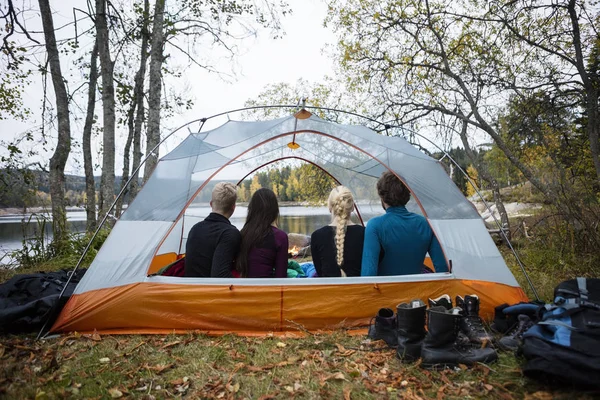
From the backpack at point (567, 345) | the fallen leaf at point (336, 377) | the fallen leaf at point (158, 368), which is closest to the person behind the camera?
the backpack at point (567, 345)

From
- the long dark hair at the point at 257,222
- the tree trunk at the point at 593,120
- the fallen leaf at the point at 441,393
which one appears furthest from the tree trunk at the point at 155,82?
the tree trunk at the point at 593,120

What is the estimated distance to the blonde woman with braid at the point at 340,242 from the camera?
3.02m

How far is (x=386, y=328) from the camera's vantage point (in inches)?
98.9

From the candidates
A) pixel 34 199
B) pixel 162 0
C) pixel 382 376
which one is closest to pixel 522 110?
pixel 382 376

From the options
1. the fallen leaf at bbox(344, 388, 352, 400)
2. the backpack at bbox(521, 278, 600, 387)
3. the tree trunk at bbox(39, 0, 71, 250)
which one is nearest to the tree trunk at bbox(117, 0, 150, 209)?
the tree trunk at bbox(39, 0, 71, 250)

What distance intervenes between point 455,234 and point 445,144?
422 cm

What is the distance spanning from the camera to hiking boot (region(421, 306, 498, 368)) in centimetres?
211

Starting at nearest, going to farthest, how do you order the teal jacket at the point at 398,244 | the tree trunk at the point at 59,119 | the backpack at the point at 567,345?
1. the backpack at the point at 567,345
2. the teal jacket at the point at 398,244
3. the tree trunk at the point at 59,119

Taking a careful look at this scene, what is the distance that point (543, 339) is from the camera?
6.24ft

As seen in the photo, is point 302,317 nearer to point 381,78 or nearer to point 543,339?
point 543,339

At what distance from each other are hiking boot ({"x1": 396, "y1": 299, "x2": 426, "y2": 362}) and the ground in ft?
0.31

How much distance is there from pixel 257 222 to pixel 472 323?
179 cm

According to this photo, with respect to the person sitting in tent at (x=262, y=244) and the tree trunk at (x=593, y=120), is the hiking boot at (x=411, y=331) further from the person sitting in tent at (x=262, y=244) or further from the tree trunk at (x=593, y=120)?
the tree trunk at (x=593, y=120)

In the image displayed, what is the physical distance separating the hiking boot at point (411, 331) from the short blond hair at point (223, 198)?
1.66m
